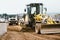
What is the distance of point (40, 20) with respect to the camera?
48.8 ft

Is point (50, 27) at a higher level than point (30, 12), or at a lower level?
lower

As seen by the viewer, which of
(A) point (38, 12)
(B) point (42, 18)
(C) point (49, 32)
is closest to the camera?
(C) point (49, 32)

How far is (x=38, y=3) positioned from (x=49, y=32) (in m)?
4.20

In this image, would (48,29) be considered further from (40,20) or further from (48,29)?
(40,20)

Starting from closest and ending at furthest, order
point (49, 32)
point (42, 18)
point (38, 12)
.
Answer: point (49, 32)
point (42, 18)
point (38, 12)

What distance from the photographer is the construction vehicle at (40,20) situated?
42.6ft

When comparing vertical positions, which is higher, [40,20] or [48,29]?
[40,20]

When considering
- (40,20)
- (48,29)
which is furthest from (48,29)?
(40,20)

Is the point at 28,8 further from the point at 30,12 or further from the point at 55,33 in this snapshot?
the point at 55,33

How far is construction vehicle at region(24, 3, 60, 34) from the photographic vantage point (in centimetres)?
1298

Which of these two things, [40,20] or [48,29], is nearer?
[48,29]

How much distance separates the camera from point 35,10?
16.4 m

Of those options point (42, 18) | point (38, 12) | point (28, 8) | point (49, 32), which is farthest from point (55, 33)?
point (28, 8)

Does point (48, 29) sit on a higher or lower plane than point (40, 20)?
lower
